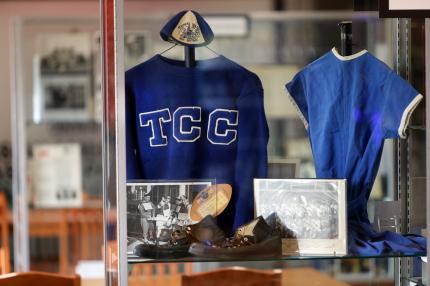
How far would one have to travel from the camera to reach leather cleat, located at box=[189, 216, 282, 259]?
2174 mm

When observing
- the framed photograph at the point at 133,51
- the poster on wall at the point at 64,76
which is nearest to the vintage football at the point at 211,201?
the framed photograph at the point at 133,51

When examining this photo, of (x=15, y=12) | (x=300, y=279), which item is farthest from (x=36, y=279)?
(x=15, y=12)

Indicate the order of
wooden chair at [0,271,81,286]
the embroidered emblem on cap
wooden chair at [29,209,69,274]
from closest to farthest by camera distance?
1. the embroidered emblem on cap
2. wooden chair at [0,271,81,286]
3. wooden chair at [29,209,69,274]

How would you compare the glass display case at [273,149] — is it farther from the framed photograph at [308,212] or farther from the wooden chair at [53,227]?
the wooden chair at [53,227]

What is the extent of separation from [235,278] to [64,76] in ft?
14.9

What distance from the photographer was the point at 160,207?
7.05 feet

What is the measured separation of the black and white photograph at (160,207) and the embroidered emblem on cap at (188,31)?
388mm

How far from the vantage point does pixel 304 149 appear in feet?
7.87

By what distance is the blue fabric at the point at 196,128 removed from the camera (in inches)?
86.7

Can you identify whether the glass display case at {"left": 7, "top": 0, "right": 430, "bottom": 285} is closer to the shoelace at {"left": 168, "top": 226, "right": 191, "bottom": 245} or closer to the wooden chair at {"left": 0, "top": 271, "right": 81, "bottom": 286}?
the shoelace at {"left": 168, "top": 226, "right": 191, "bottom": 245}

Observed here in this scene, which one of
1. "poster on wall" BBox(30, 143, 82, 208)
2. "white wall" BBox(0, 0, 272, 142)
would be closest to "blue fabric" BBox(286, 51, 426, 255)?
"poster on wall" BBox(30, 143, 82, 208)

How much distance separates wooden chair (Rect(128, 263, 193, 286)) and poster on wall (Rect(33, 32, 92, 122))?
171 inches

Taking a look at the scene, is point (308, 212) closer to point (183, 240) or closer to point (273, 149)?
Result: point (273, 149)

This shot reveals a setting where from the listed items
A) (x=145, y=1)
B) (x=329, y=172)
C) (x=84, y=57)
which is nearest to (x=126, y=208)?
(x=329, y=172)
